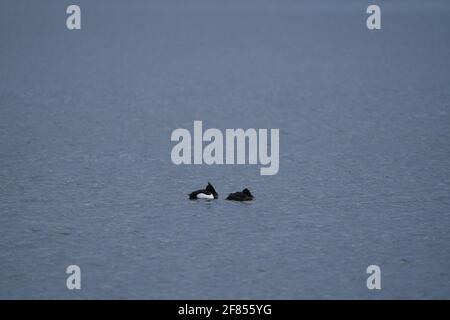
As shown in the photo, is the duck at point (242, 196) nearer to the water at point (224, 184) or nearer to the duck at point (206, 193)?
the water at point (224, 184)

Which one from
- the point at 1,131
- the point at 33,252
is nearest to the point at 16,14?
the point at 1,131

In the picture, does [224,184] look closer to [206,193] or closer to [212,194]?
[212,194]

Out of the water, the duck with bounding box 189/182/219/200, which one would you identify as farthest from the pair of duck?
the water

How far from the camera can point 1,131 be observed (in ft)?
138

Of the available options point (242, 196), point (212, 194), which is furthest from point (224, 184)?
point (242, 196)

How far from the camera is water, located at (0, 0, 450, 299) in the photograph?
2309cm

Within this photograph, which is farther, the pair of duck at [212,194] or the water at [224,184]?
the pair of duck at [212,194]

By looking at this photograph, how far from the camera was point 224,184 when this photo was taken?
32.1m

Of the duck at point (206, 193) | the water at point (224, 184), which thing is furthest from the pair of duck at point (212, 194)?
the water at point (224, 184)

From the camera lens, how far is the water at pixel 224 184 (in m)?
23.1

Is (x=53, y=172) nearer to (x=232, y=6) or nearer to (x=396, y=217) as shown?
(x=396, y=217)

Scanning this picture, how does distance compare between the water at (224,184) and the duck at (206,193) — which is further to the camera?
the duck at (206,193)

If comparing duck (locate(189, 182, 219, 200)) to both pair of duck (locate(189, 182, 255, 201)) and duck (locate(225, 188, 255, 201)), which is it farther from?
duck (locate(225, 188, 255, 201))

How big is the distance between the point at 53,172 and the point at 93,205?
5122 millimetres
